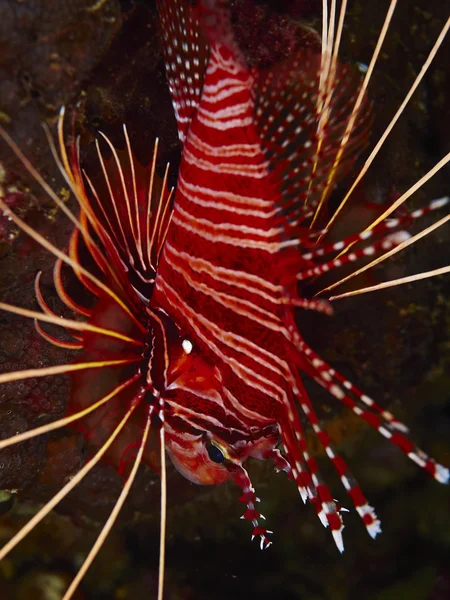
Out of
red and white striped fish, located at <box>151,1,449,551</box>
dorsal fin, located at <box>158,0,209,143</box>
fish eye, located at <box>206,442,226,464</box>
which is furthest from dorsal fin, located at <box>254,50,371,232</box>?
fish eye, located at <box>206,442,226,464</box>

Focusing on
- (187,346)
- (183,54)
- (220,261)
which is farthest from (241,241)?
(183,54)

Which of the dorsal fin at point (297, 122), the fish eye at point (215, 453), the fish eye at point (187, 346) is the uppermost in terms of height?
the dorsal fin at point (297, 122)

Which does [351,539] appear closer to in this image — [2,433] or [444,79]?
[2,433]

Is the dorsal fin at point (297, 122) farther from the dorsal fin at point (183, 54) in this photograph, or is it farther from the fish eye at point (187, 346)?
the fish eye at point (187, 346)

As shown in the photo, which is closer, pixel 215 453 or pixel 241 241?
pixel 241 241

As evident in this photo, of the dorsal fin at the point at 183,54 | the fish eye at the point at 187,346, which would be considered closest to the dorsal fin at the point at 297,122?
the dorsal fin at the point at 183,54

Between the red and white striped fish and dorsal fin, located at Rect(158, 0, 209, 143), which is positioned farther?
dorsal fin, located at Rect(158, 0, 209, 143)

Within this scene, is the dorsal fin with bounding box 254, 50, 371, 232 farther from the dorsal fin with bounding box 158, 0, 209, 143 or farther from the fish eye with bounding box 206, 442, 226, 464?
the fish eye with bounding box 206, 442, 226, 464

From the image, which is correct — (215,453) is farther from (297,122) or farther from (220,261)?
(297,122)
